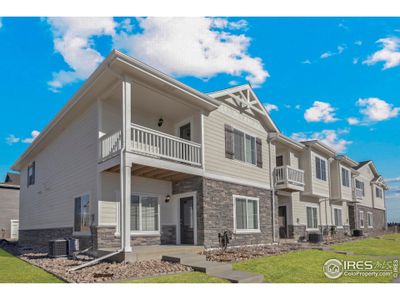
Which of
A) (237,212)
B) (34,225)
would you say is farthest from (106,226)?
(34,225)

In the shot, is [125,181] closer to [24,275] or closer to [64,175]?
[24,275]

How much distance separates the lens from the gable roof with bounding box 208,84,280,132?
1501cm

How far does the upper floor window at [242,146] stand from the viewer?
14766mm

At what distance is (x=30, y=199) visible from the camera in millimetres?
20031

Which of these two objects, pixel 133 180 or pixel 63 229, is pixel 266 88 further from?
pixel 63 229

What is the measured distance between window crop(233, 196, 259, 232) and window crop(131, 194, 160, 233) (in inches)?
132

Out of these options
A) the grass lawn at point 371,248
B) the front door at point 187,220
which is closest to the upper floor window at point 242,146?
the front door at point 187,220

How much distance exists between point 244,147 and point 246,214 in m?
2.94

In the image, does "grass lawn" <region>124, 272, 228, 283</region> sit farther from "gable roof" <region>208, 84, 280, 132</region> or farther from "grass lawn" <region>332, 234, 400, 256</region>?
"grass lawn" <region>332, 234, 400, 256</region>

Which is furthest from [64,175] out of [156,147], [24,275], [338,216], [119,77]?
[338,216]

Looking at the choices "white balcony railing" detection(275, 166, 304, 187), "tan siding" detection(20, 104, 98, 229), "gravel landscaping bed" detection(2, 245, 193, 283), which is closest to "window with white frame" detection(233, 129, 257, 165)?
"white balcony railing" detection(275, 166, 304, 187)

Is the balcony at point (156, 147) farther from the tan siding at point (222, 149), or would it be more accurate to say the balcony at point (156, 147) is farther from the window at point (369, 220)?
the window at point (369, 220)

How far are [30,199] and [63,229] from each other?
22.2ft

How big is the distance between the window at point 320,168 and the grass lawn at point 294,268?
9.64 metres
